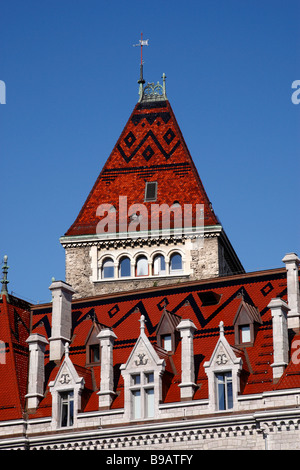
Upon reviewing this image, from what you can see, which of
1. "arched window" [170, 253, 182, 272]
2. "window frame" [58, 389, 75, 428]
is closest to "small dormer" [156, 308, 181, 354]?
"window frame" [58, 389, 75, 428]

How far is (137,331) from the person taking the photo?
171 feet

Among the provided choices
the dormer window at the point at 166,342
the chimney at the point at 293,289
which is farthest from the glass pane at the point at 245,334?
the dormer window at the point at 166,342

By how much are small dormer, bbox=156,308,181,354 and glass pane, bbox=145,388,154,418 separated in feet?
8.23

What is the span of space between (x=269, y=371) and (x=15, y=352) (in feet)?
36.6

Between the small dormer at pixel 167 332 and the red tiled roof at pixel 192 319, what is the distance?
17.6 inches

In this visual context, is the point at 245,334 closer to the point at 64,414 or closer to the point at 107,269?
the point at 64,414

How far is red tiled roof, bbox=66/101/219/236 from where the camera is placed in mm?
67000

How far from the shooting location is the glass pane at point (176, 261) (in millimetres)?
64312

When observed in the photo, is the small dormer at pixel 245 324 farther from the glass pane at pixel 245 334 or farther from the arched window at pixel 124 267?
the arched window at pixel 124 267

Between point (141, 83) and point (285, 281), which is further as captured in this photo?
point (141, 83)

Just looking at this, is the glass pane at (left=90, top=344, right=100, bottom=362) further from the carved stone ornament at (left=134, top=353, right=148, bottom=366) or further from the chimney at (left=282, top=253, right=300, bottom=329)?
the chimney at (left=282, top=253, right=300, bottom=329)
